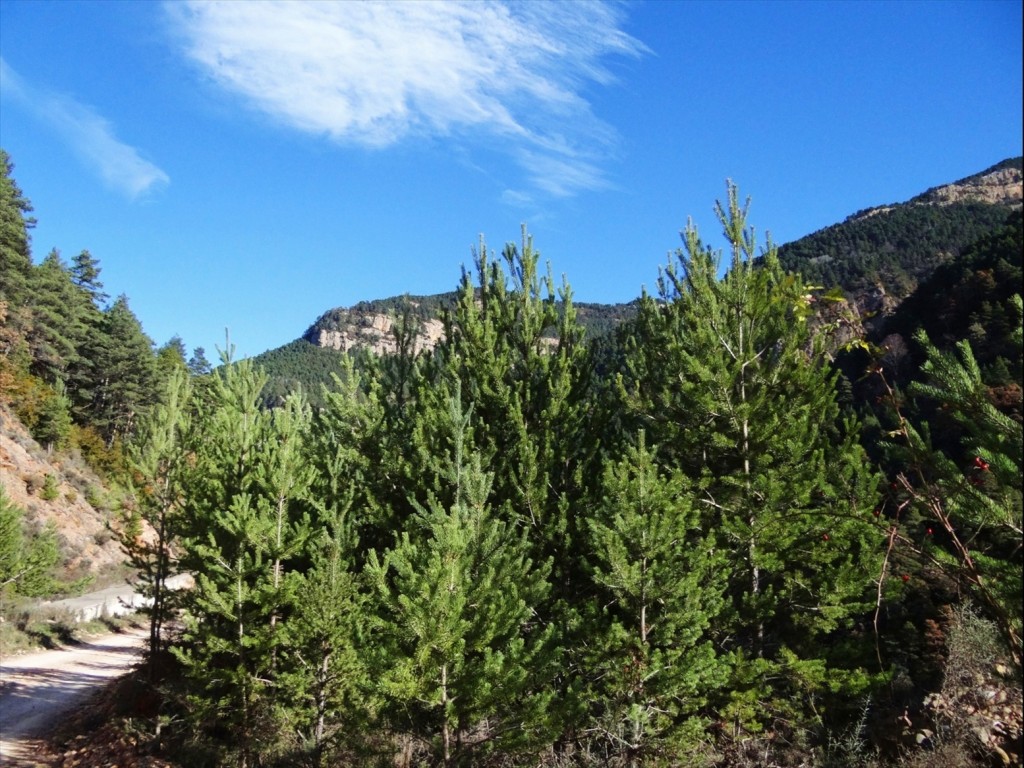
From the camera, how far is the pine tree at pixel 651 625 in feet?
26.1

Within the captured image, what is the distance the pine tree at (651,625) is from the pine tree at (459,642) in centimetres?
94

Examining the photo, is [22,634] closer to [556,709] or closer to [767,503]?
[556,709]

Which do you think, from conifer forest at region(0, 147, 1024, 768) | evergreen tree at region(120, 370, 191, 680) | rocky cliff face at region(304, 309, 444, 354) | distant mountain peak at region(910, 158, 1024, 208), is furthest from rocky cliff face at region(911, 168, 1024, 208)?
evergreen tree at region(120, 370, 191, 680)

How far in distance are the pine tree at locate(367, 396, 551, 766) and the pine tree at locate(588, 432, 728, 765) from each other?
0.94 m

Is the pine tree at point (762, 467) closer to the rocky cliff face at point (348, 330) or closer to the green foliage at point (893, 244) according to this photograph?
the green foliage at point (893, 244)

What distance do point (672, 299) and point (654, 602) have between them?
569 centimetres

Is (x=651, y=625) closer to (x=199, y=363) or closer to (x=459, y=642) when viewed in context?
(x=459, y=642)

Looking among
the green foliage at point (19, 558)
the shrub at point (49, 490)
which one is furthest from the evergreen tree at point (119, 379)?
the green foliage at point (19, 558)

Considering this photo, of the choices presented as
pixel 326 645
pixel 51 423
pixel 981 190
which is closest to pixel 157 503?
pixel 326 645

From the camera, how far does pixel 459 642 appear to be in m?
7.04

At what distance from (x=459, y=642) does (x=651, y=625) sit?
2585mm

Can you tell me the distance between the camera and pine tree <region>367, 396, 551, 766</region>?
6.78 m

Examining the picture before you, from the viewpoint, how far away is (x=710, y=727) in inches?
366

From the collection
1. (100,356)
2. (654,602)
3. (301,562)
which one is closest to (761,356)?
(654,602)
